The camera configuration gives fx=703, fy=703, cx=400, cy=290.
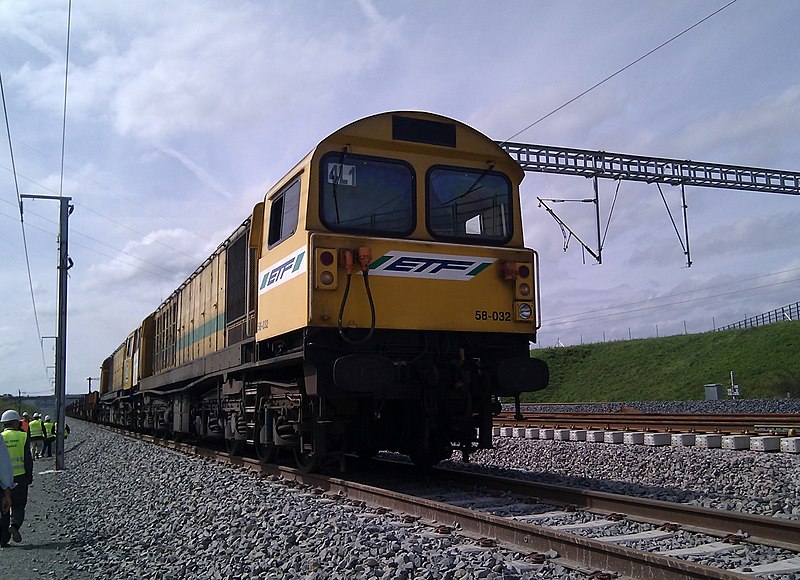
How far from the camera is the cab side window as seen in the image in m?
7.61

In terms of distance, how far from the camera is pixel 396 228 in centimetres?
742

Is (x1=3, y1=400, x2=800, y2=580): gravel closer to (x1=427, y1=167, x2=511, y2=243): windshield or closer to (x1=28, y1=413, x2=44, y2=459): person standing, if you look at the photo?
(x1=427, y1=167, x2=511, y2=243): windshield

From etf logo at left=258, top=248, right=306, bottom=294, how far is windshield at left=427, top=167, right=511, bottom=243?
1464 mm

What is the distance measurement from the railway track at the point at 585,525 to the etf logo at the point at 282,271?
223 cm

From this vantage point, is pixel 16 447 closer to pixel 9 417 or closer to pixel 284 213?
pixel 9 417

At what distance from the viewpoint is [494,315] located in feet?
24.9

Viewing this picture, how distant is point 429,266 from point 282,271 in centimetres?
164

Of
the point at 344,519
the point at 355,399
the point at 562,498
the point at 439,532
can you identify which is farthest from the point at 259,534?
the point at 562,498

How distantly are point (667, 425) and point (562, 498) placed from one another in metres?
8.27

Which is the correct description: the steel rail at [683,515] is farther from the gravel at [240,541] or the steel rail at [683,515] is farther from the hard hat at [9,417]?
the hard hat at [9,417]

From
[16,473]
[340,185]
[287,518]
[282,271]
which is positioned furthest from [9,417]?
[340,185]

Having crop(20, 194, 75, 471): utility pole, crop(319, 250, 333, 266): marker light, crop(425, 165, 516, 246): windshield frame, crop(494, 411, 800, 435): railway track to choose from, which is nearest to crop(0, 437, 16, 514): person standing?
crop(319, 250, 333, 266): marker light

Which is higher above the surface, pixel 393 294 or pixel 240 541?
pixel 393 294

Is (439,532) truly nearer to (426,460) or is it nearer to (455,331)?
(455,331)
